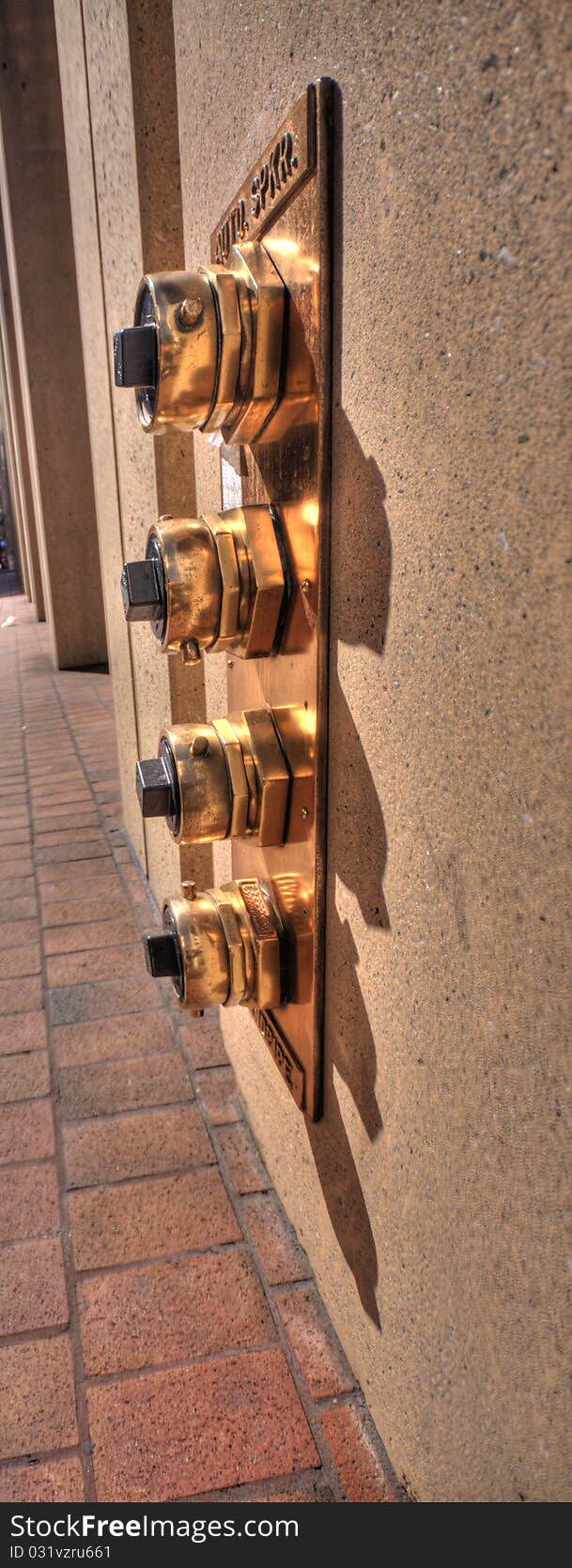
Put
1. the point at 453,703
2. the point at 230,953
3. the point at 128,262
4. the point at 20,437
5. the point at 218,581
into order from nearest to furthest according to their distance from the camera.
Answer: the point at 453,703 → the point at 218,581 → the point at 230,953 → the point at 128,262 → the point at 20,437

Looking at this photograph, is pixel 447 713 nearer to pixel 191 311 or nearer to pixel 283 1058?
pixel 191 311

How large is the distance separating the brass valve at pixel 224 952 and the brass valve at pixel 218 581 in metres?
0.27

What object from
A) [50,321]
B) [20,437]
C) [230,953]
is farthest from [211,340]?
[20,437]

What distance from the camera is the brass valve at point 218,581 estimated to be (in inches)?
32.0

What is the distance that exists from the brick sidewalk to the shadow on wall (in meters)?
0.17

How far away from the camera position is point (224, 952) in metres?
0.94

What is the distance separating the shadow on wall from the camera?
0.65m

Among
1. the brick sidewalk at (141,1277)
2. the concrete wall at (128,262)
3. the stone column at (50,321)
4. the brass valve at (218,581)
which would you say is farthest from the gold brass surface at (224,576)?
the stone column at (50,321)

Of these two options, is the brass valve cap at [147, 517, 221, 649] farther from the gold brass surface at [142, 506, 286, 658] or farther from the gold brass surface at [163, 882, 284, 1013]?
the gold brass surface at [163, 882, 284, 1013]

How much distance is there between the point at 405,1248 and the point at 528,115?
70 cm

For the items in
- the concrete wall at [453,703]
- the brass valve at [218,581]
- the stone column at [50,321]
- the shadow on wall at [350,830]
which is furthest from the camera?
the stone column at [50,321]

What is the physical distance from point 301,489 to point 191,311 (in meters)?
0.15

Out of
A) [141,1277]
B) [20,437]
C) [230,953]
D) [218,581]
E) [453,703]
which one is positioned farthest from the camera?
[20,437]

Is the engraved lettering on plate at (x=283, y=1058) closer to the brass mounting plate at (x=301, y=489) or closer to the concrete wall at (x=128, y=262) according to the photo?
the brass mounting plate at (x=301, y=489)
